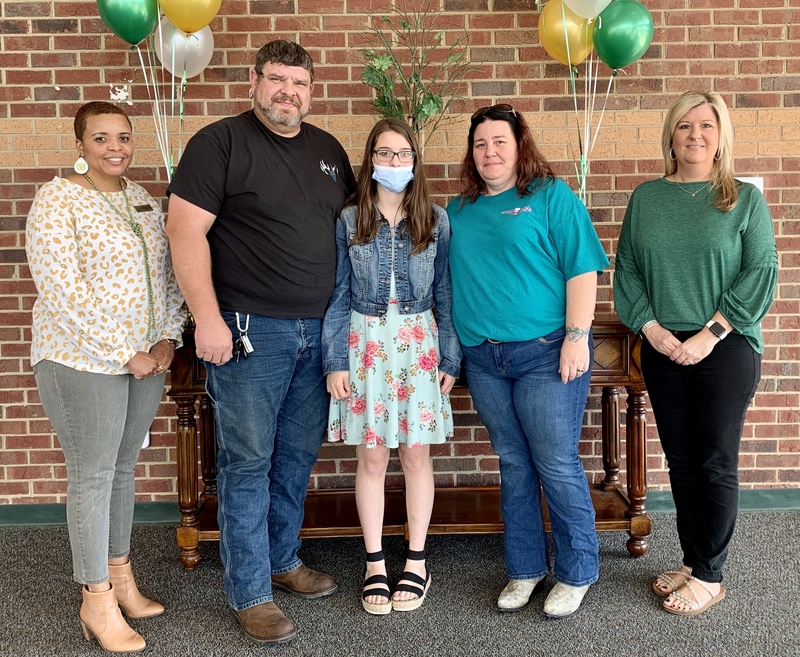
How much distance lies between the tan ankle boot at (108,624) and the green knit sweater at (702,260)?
201 centimetres

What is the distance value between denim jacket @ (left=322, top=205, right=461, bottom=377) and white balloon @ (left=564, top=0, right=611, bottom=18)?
1.04 metres

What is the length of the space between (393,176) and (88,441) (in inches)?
51.4

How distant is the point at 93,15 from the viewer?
123 inches

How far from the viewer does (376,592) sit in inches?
96.3

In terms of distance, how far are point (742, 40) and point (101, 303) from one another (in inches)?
119

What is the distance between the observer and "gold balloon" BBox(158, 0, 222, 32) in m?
2.68

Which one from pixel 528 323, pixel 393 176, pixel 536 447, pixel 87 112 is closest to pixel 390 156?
pixel 393 176

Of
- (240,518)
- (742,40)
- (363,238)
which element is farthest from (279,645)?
(742,40)

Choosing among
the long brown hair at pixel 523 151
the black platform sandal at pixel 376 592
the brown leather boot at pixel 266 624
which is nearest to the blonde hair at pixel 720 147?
the long brown hair at pixel 523 151

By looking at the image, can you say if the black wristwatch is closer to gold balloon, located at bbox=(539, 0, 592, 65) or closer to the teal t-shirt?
the teal t-shirt

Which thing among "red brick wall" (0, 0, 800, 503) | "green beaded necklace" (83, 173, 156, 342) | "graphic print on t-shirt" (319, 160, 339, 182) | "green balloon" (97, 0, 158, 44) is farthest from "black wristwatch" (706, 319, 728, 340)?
"green balloon" (97, 0, 158, 44)

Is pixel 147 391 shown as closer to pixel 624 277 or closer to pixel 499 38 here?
pixel 624 277

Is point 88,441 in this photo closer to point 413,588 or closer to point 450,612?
point 413,588

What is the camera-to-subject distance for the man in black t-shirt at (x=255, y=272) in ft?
7.25
